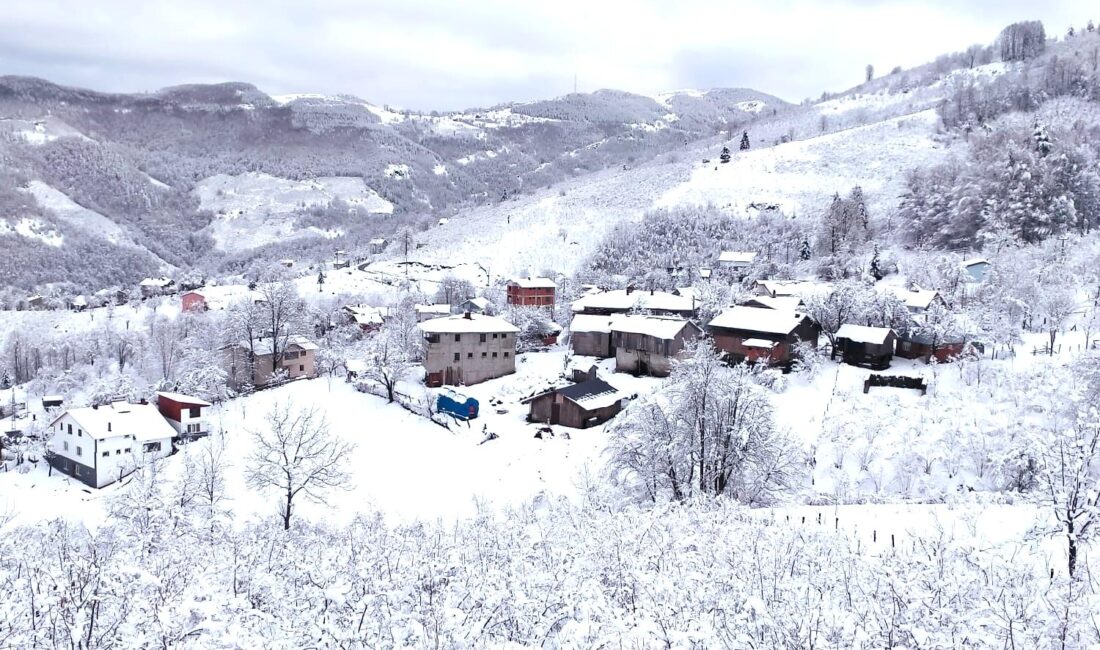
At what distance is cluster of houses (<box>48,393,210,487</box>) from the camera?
37656 millimetres

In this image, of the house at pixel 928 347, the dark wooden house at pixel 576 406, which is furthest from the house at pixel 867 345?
the dark wooden house at pixel 576 406

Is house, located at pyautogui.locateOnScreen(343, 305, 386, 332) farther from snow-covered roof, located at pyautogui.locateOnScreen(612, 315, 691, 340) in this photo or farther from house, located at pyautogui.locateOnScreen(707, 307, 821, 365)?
house, located at pyautogui.locateOnScreen(707, 307, 821, 365)

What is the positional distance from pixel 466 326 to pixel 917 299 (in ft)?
107

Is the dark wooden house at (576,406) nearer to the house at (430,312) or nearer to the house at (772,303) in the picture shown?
the house at (772,303)

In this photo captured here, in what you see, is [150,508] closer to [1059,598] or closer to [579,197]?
[1059,598]

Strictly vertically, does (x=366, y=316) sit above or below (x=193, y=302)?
below

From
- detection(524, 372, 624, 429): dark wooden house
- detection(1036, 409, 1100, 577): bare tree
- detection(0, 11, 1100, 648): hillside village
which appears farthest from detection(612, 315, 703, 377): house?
detection(1036, 409, 1100, 577): bare tree

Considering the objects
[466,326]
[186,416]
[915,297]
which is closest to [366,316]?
[466,326]

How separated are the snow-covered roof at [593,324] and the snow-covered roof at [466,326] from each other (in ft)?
20.4

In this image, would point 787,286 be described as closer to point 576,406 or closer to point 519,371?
point 519,371

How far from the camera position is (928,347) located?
43.2m

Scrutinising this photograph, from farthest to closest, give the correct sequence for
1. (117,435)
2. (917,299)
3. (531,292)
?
(531,292) → (917,299) → (117,435)

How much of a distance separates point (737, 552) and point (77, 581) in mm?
10397

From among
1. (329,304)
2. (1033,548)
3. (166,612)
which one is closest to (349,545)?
(166,612)
